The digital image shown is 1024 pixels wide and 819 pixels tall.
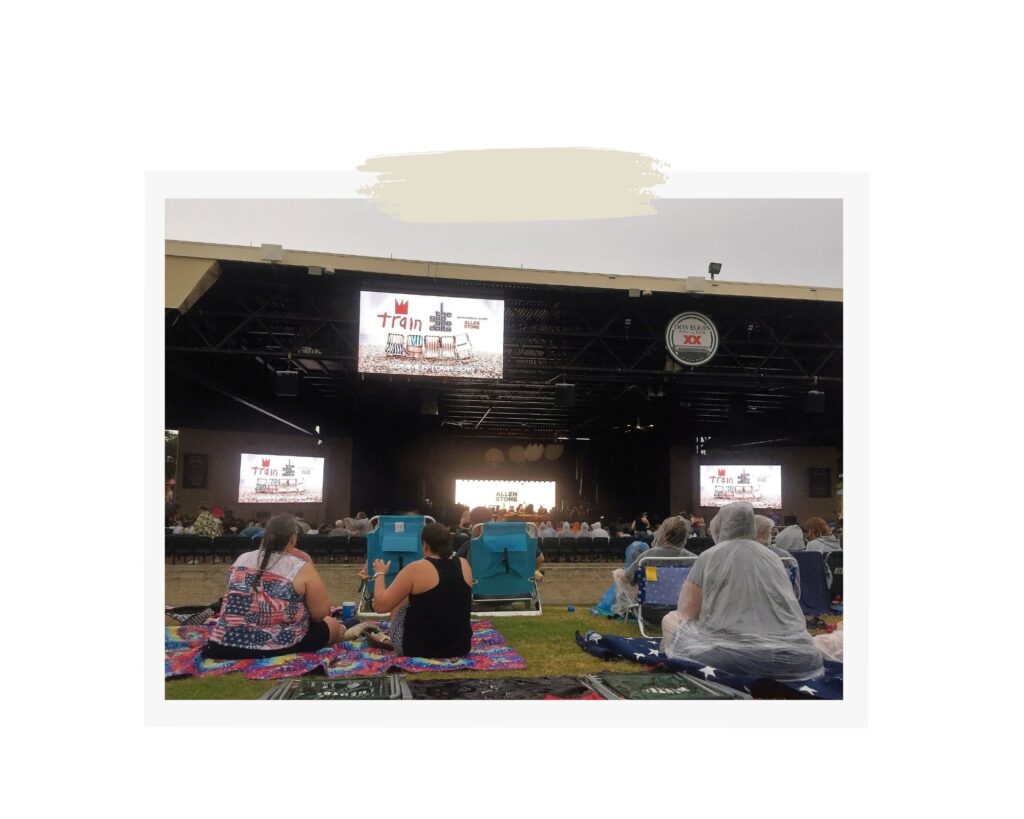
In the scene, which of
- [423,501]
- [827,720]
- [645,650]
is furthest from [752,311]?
[423,501]

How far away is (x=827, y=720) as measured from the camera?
9.43ft

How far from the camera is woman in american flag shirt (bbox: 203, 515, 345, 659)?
363 centimetres

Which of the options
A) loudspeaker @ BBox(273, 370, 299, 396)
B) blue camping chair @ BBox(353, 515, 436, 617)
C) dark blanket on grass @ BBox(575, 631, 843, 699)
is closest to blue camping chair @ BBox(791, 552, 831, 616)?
dark blanket on grass @ BBox(575, 631, 843, 699)

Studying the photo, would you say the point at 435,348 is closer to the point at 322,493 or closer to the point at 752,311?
the point at 752,311

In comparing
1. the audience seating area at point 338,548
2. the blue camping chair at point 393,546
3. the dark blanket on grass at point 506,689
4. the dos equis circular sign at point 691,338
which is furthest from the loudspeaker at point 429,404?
the dark blanket on grass at point 506,689

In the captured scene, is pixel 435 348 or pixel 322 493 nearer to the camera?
pixel 435 348

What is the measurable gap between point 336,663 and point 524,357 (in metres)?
7.03

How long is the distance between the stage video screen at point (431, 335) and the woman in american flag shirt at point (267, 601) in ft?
11.7

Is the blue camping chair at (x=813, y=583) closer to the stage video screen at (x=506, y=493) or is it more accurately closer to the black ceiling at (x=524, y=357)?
the black ceiling at (x=524, y=357)

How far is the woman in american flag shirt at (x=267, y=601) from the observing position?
11.9 ft

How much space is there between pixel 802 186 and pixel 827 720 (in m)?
2.23

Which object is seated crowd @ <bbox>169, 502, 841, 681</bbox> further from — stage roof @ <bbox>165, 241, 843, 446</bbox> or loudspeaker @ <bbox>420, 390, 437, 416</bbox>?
loudspeaker @ <bbox>420, 390, 437, 416</bbox>

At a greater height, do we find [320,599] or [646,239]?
[646,239]

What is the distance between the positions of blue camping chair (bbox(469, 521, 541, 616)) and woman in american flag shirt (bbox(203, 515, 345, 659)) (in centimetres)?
218
